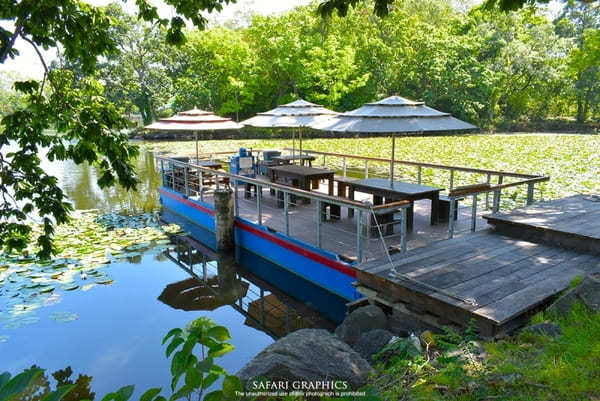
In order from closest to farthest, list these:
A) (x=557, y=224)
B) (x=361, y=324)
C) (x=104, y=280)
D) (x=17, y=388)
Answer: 1. (x=17, y=388)
2. (x=361, y=324)
3. (x=557, y=224)
4. (x=104, y=280)

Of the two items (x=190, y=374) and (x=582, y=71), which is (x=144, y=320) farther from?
(x=582, y=71)

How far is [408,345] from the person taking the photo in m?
3.84

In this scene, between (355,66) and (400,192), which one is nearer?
(400,192)

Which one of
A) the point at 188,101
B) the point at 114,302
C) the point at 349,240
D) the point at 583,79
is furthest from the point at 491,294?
the point at 583,79

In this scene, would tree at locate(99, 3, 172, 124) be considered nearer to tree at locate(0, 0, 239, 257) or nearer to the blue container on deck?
the blue container on deck

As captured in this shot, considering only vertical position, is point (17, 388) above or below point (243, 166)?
above

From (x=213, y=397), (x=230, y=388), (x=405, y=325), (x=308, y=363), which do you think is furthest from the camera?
(x=405, y=325)

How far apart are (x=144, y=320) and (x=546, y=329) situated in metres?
5.64

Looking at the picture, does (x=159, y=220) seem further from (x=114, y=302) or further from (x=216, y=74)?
(x=216, y=74)

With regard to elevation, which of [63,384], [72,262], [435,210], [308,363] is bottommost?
[63,384]

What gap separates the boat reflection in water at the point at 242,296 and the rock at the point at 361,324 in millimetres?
1725

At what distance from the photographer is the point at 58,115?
3480 mm

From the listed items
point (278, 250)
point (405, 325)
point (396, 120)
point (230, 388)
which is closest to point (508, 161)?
point (396, 120)

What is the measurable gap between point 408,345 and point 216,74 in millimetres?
40353
